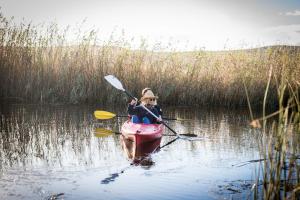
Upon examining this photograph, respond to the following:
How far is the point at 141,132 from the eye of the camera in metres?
8.52

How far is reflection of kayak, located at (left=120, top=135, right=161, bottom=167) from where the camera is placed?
7071mm

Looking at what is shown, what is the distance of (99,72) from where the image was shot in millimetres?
14023

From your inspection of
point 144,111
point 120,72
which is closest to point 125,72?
point 120,72

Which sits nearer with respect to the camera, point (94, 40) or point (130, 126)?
point (130, 126)

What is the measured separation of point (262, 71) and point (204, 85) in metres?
1.92

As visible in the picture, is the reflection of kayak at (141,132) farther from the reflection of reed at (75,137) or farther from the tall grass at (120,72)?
the tall grass at (120,72)

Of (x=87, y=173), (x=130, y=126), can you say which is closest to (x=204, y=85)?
(x=130, y=126)

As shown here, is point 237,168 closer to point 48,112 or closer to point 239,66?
point 48,112

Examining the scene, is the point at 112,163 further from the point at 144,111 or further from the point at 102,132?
the point at 144,111

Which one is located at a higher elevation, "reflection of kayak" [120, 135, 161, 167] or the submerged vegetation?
the submerged vegetation

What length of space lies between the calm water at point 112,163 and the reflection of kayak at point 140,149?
0.22 ft

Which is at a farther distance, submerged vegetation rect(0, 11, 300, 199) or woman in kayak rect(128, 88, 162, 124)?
submerged vegetation rect(0, 11, 300, 199)

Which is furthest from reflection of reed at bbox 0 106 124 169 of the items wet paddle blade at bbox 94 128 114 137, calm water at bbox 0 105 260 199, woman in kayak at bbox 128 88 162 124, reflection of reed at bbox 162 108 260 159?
reflection of reed at bbox 162 108 260 159

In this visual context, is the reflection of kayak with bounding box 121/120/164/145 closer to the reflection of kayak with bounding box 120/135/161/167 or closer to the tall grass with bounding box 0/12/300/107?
the reflection of kayak with bounding box 120/135/161/167
